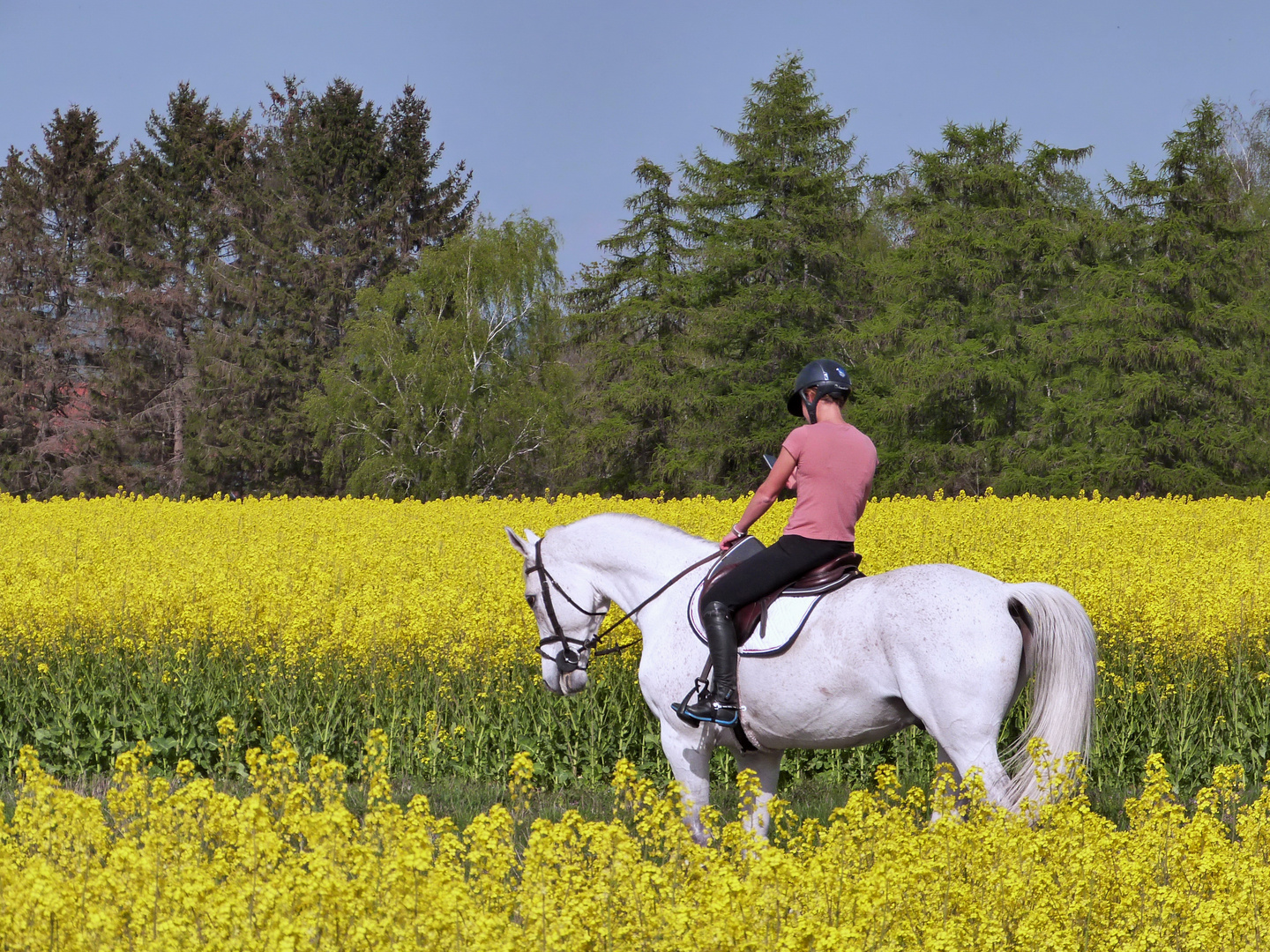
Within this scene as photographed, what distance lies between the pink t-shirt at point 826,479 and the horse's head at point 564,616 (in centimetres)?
148

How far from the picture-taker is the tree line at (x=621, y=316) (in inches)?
1160

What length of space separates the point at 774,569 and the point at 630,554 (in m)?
1.05

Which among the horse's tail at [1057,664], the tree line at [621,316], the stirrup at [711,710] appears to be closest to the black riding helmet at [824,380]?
the horse's tail at [1057,664]

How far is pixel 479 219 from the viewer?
38094 mm

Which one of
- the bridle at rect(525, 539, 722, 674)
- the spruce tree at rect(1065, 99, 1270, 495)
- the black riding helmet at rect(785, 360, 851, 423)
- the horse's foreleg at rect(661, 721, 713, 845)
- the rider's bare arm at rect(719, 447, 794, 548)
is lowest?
the horse's foreleg at rect(661, 721, 713, 845)

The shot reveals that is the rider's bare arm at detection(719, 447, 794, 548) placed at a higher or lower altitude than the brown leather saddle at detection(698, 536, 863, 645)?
higher

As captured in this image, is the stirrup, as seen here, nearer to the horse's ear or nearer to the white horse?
the white horse

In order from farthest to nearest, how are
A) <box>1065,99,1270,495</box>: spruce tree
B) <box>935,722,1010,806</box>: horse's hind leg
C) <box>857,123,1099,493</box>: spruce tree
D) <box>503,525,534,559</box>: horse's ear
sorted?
1. <box>857,123,1099,493</box>: spruce tree
2. <box>1065,99,1270,495</box>: spruce tree
3. <box>503,525,534,559</box>: horse's ear
4. <box>935,722,1010,806</box>: horse's hind leg

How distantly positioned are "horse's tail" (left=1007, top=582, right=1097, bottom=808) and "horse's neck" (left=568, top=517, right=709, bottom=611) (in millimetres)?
1611

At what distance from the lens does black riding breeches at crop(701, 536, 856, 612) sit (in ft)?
17.9

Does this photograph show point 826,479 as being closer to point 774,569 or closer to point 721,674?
point 774,569

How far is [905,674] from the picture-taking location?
5.15 m

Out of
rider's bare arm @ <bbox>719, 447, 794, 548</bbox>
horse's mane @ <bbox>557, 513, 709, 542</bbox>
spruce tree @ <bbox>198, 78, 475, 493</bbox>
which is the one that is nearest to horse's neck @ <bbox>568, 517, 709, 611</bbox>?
horse's mane @ <bbox>557, 513, 709, 542</bbox>

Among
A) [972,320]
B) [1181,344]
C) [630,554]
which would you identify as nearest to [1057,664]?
[630,554]
